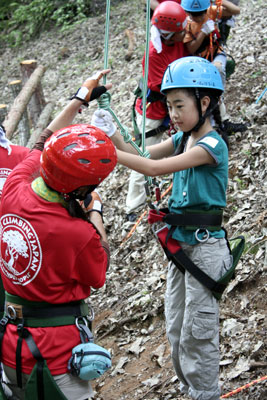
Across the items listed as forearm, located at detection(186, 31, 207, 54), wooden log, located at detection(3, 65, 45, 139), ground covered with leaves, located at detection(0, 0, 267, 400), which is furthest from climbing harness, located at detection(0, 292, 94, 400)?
wooden log, located at detection(3, 65, 45, 139)

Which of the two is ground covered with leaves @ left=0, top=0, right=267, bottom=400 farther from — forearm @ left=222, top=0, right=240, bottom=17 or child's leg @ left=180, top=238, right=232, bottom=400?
forearm @ left=222, top=0, right=240, bottom=17

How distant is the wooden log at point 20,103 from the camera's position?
8.49 m

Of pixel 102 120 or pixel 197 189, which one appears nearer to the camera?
pixel 197 189

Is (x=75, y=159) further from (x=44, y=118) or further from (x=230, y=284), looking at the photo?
(x=44, y=118)

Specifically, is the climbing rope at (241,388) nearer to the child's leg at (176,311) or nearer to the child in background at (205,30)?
the child's leg at (176,311)

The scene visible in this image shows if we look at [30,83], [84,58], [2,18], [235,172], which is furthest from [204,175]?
[2,18]

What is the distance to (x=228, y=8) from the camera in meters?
7.14

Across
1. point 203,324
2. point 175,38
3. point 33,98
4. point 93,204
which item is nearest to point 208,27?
point 175,38

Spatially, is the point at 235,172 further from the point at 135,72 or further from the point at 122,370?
the point at 135,72

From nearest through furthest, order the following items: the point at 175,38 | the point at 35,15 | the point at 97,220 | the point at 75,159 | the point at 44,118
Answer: the point at 75,159
the point at 97,220
the point at 175,38
the point at 44,118
the point at 35,15

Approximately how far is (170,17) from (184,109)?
3.20m

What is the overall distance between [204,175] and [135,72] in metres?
8.17

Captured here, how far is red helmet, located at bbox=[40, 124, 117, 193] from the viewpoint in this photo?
104 inches

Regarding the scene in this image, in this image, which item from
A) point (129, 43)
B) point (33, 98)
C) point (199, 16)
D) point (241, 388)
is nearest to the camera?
point (241, 388)
